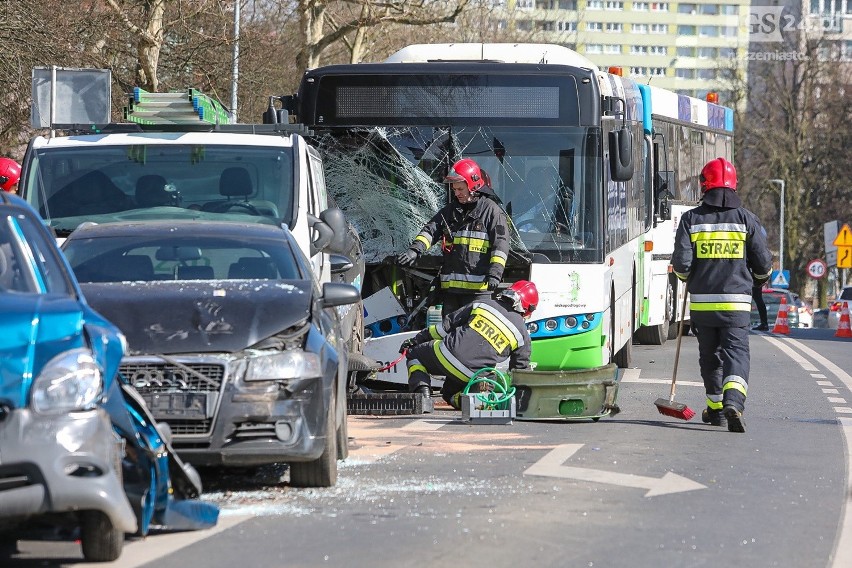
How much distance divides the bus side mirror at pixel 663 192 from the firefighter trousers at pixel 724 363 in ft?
32.8

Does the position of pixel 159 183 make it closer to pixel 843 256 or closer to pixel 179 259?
pixel 179 259

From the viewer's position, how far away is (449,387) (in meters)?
14.0

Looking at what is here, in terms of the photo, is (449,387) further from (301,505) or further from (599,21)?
(599,21)

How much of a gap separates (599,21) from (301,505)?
6108 inches

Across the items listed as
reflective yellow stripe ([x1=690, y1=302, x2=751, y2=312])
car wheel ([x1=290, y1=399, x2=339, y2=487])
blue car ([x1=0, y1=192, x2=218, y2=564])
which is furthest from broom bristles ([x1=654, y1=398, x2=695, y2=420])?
blue car ([x1=0, y1=192, x2=218, y2=564])

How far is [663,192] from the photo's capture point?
23250 mm

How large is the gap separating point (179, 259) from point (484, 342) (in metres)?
4.23

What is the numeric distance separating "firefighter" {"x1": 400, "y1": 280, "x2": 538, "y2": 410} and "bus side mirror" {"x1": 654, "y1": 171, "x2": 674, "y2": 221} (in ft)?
30.3

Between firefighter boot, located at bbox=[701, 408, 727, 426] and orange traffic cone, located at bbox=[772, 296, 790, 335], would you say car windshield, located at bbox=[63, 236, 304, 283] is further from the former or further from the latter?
orange traffic cone, located at bbox=[772, 296, 790, 335]

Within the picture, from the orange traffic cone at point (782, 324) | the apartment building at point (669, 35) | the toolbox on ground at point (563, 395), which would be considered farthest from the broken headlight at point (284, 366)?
the apartment building at point (669, 35)

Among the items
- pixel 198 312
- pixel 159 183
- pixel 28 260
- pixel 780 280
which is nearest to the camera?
pixel 28 260

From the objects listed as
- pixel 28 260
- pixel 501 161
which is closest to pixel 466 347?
pixel 501 161

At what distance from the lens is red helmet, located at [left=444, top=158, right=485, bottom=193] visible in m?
14.6

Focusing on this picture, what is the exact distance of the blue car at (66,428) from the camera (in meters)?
6.20
